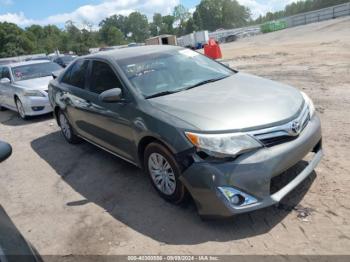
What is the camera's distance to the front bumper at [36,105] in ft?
30.6

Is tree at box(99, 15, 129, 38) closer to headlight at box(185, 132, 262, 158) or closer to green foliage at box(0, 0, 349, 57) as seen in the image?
green foliage at box(0, 0, 349, 57)

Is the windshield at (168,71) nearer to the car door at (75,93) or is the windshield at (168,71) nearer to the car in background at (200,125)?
the car in background at (200,125)

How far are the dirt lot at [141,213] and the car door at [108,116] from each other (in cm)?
51

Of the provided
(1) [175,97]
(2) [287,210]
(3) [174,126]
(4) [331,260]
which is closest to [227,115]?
(3) [174,126]

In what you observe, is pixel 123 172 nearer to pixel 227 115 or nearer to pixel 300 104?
pixel 227 115

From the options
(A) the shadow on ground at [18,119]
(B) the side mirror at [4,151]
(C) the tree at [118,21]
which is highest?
(C) the tree at [118,21]

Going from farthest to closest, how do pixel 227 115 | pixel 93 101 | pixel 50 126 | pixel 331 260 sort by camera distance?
pixel 50 126, pixel 93 101, pixel 227 115, pixel 331 260

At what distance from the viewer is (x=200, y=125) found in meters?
3.52

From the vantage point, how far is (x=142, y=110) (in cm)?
416

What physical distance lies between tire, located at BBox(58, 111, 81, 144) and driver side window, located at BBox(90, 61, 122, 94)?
1.52 meters

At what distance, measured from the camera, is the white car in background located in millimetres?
9367

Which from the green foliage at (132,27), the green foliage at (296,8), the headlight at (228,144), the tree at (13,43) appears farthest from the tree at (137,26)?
the headlight at (228,144)

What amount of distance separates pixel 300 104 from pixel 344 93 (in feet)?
14.1

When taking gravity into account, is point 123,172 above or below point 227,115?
below
